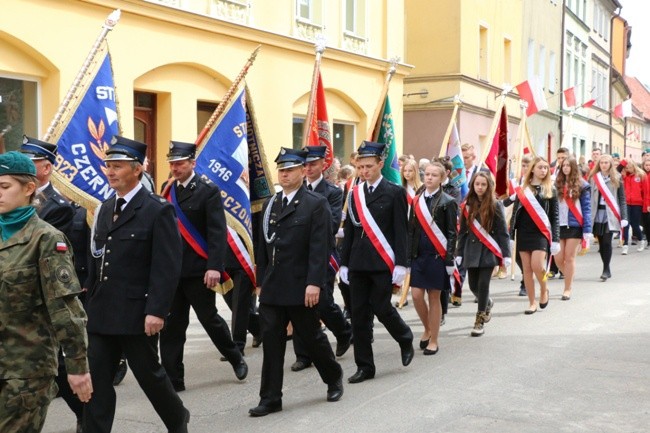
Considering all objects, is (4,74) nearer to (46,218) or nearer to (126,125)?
(126,125)

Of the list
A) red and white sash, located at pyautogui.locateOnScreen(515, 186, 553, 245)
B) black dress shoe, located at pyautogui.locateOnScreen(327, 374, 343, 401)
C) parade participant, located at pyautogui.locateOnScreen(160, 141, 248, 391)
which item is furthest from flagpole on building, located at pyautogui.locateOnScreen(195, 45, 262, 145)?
red and white sash, located at pyautogui.locateOnScreen(515, 186, 553, 245)

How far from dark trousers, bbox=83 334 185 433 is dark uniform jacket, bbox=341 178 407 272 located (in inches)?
105

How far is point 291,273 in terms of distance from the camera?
22.0 feet

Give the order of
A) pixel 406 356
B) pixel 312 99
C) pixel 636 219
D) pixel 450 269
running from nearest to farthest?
1. pixel 406 356
2. pixel 450 269
3. pixel 312 99
4. pixel 636 219

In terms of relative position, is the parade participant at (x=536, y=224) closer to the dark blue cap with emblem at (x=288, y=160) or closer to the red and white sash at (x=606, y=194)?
the red and white sash at (x=606, y=194)

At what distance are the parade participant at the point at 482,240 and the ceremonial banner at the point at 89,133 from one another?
400cm

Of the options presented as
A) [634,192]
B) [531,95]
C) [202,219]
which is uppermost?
[531,95]

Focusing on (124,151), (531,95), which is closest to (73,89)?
(124,151)

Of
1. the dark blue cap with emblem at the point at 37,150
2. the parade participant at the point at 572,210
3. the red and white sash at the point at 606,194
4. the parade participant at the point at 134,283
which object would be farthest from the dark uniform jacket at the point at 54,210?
the red and white sash at the point at 606,194

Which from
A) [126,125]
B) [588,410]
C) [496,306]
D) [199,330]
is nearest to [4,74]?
[126,125]

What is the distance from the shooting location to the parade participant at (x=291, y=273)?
6641 millimetres

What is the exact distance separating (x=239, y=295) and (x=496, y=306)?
4547 millimetres

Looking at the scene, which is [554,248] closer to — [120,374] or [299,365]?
[299,365]

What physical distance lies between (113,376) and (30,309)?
57.4 inches
